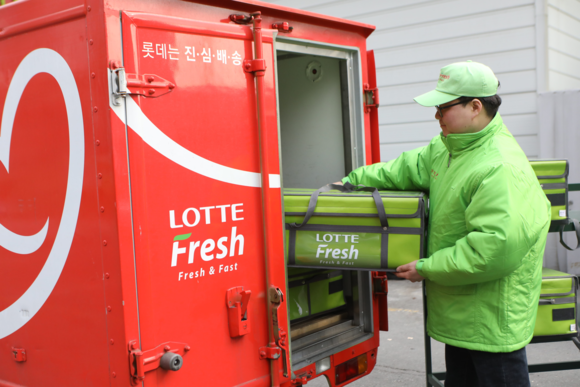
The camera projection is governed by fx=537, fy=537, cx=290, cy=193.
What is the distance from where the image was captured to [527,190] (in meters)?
2.37

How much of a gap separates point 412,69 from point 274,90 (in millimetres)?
4875

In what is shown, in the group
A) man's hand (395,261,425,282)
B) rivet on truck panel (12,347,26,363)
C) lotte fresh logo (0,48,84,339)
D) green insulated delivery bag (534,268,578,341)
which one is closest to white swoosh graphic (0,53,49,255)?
lotte fresh logo (0,48,84,339)

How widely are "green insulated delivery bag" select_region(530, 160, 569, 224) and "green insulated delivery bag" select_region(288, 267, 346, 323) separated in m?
1.43

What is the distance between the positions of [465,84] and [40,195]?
194cm

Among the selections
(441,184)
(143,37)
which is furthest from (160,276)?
(441,184)

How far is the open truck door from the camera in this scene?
2.08 meters

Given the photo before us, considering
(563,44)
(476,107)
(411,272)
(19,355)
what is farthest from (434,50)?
(19,355)

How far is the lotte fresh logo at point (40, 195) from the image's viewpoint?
6.94 feet

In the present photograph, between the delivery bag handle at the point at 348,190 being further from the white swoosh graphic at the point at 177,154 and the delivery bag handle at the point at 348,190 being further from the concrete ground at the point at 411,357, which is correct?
the concrete ground at the point at 411,357

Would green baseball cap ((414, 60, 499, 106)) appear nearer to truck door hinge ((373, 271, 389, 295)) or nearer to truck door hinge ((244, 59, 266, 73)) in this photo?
truck door hinge ((244, 59, 266, 73))

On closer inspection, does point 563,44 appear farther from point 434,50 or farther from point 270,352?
point 270,352

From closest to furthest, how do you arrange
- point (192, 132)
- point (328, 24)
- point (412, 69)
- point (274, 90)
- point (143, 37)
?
point (143, 37), point (192, 132), point (274, 90), point (328, 24), point (412, 69)

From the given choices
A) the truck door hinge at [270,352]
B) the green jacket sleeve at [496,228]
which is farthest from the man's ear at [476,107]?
the truck door hinge at [270,352]

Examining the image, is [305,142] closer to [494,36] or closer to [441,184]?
[441,184]
